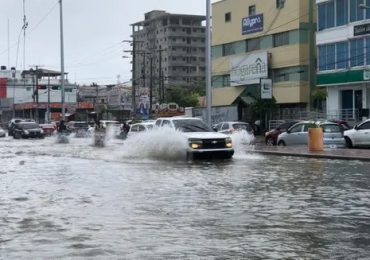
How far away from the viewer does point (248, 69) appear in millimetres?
63781

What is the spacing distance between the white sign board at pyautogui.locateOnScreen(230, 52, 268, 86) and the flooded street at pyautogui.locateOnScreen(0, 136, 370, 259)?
4249 centimetres

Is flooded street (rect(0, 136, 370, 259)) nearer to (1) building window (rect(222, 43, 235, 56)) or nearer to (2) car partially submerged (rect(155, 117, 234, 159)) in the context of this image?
(2) car partially submerged (rect(155, 117, 234, 159))

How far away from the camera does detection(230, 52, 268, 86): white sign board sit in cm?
6128

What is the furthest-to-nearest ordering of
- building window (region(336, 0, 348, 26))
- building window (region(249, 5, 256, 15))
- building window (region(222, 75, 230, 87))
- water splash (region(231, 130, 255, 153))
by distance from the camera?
1. building window (region(222, 75, 230, 87))
2. building window (region(249, 5, 256, 15))
3. building window (region(336, 0, 348, 26))
4. water splash (region(231, 130, 255, 153))

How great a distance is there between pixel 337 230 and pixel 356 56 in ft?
128

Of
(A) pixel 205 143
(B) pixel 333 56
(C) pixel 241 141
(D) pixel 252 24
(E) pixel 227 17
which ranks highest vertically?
(E) pixel 227 17

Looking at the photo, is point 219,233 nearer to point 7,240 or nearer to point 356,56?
point 7,240

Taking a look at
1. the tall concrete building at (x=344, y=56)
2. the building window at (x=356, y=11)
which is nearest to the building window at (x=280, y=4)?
the tall concrete building at (x=344, y=56)

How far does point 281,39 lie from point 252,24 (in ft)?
16.4

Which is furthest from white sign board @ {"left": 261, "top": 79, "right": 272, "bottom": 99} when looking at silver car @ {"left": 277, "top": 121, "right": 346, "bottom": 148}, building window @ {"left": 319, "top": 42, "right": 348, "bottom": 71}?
silver car @ {"left": 277, "top": 121, "right": 346, "bottom": 148}

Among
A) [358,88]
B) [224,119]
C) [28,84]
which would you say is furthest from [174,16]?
[358,88]

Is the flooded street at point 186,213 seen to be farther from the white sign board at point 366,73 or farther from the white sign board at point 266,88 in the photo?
the white sign board at point 266,88

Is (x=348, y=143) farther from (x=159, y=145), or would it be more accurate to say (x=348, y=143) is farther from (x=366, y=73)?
(x=366, y=73)

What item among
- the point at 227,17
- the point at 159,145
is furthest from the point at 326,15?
the point at 159,145
